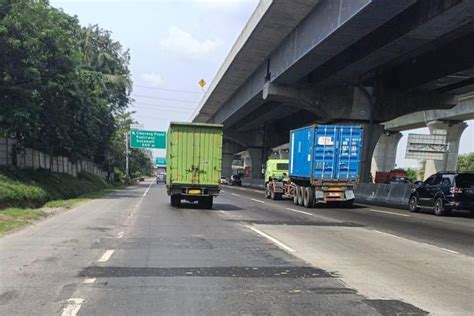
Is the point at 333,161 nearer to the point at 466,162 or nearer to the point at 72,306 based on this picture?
the point at 72,306

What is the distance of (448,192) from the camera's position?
75.5ft

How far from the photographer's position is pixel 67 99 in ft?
109

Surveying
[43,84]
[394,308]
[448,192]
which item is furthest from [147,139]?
[394,308]

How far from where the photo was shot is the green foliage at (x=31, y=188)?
23.2 m

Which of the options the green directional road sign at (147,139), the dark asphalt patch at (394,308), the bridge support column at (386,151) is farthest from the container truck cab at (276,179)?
the bridge support column at (386,151)

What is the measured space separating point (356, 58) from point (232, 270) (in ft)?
70.6

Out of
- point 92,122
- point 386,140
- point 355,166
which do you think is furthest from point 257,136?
point 355,166

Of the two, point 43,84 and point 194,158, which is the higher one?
point 43,84

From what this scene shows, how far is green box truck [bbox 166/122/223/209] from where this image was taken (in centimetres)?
2342

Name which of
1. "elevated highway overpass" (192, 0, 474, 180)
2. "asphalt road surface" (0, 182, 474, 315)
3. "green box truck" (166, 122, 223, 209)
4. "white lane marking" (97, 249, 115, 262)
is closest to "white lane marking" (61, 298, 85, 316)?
"asphalt road surface" (0, 182, 474, 315)

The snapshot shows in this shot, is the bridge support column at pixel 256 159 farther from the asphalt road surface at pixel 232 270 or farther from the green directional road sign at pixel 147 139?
the asphalt road surface at pixel 232 270

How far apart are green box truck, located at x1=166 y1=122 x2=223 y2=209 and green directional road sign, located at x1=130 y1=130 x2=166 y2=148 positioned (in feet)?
151

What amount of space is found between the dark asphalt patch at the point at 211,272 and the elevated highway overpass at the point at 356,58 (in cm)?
1270

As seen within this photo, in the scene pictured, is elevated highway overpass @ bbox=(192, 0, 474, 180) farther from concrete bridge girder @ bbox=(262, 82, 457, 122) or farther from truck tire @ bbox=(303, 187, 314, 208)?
truck tire @ bbox=(303, 187, 314, 208)
